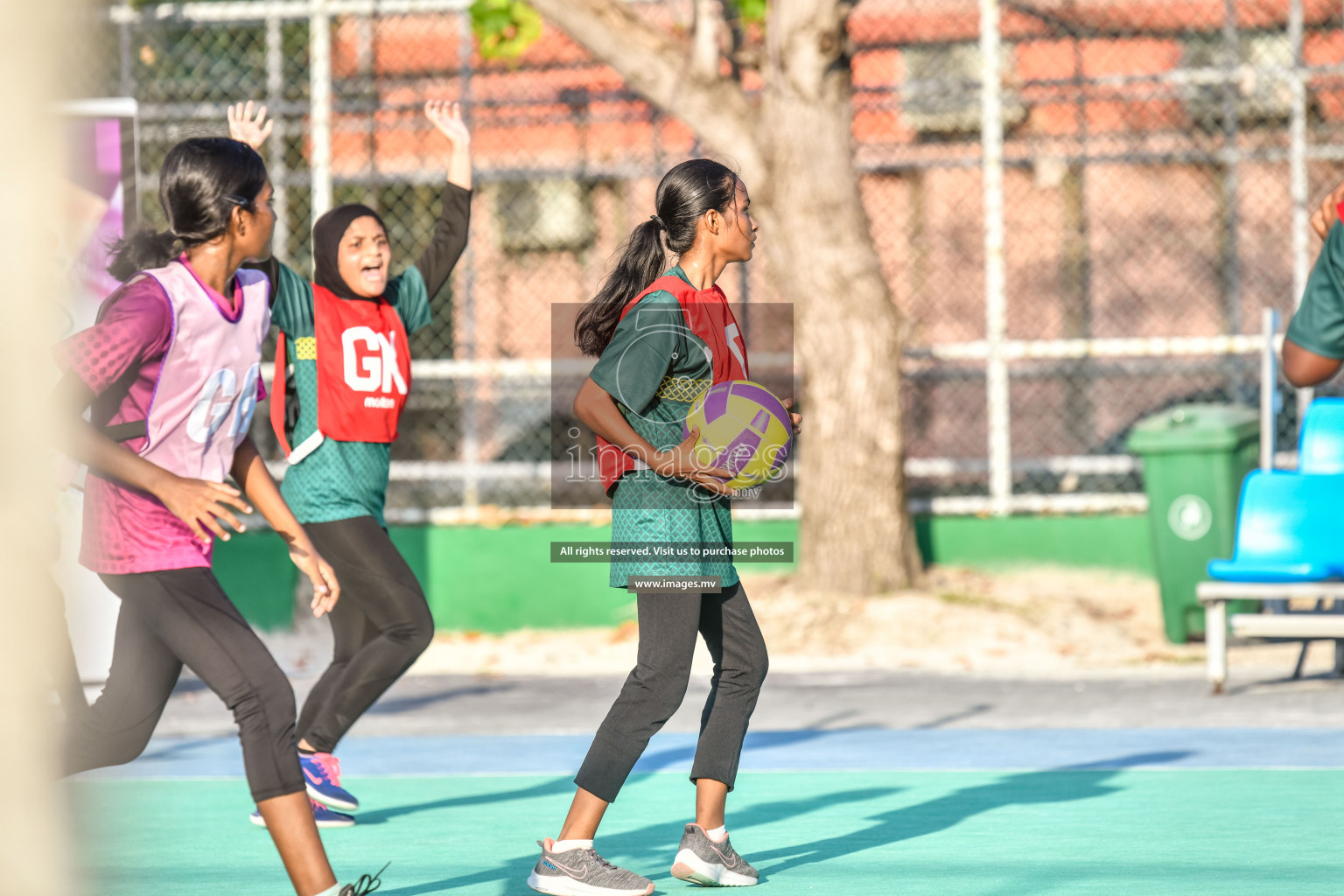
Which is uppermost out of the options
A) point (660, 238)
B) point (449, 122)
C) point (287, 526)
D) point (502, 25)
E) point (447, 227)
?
point (502, 25)

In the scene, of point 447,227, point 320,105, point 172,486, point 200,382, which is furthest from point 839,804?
point 320,105

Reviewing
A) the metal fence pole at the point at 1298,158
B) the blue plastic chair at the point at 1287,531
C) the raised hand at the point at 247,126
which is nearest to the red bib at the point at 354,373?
the raised hand at the point at 247,126

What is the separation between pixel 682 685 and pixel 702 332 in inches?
35.9

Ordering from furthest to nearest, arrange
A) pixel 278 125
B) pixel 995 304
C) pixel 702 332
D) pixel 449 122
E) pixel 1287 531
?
pixel 278 125, pixel 995 304, pixel 1287 531, pixel 449 122, pixel 702 332

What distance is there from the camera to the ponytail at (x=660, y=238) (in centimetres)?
451

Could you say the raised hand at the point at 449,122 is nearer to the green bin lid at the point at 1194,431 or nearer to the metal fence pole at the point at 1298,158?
the green bin lid at the point at 1194,431

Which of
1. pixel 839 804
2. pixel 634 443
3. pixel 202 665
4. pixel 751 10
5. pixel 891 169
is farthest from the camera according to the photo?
pixel 891 169

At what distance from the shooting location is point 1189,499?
9867 mm

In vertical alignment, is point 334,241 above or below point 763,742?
above

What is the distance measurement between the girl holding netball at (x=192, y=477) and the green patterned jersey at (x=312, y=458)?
132 centimetres

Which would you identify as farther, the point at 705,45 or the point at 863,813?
the point at 705,45

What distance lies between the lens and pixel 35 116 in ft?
5.65

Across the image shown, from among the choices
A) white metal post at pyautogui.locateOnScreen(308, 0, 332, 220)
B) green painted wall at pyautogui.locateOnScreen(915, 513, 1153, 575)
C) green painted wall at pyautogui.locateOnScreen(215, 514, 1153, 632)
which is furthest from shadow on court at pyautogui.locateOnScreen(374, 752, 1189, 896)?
white metal post at pyautogui.locateOnScreen(308, 0, 332, 220)

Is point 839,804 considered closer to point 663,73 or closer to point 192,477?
point 192,477
